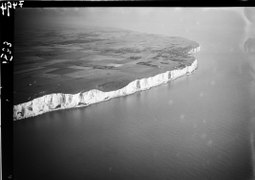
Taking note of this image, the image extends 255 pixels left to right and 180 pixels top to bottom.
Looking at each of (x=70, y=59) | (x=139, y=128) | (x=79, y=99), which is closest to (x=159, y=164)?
(x=139, y=128)

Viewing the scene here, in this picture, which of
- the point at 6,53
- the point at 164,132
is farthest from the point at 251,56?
the point at 6,53

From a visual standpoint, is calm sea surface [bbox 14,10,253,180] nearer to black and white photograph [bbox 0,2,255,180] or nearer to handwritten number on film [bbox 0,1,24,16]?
black and white photograph [bbox 0,2,255,180]

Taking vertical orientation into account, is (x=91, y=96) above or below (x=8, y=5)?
below

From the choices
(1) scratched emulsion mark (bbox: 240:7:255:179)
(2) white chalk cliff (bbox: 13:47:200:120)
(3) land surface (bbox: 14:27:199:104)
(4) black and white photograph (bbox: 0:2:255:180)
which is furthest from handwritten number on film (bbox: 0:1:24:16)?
(1) scratched emulsion mark (bbox: 240:7:255:179)

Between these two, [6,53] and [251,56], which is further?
[6,53]

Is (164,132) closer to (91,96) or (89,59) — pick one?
(91,96)

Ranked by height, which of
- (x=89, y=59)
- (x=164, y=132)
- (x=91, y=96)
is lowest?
(x=164, y=132)
